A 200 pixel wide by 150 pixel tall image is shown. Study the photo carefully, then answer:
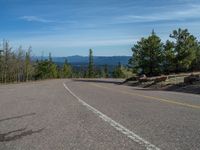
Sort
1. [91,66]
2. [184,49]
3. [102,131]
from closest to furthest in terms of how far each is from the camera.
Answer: [102,131] → [184,49] → [91,66]

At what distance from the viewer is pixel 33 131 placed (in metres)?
8.77

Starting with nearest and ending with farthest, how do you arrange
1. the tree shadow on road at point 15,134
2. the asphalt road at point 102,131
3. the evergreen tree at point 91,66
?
the asphalt road at point 102,131 → the tree shadow on road at point 15,134 → the evergreen tree at point 91,66

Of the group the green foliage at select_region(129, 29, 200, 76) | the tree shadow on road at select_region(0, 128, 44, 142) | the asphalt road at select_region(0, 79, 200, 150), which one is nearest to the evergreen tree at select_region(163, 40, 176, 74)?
the green foliage at select_region(129, 29, 200, 76)

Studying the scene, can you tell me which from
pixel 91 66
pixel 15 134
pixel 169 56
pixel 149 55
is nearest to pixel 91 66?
pixel 91 66

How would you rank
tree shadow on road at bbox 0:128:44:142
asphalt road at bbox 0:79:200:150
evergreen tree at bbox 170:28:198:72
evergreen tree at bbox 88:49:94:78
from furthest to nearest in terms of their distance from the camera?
evergreen tree at bbox 88:49:94:78, evergreen tree at bbox 170:28:198:72, tree shadow on road at bbox 0:128:44:142, asphalt road at bbox 0:79:200:150

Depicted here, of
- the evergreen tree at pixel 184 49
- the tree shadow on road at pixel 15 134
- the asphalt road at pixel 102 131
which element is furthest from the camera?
the evergreen tree at pixel 184 49

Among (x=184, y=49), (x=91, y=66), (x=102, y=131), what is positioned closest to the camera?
(x=102, y=131)

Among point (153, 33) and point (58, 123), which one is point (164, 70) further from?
point (58, 123)

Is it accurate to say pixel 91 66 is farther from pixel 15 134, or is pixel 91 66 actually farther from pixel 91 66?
pixel 15 134

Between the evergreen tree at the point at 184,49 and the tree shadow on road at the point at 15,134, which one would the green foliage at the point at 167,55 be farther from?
the tree shadow on road at the point at 15,134

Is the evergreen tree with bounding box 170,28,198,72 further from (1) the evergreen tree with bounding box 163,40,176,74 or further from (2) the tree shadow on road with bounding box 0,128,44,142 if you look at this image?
(2) the tree shadow on road with bounding box 0,128,44,142

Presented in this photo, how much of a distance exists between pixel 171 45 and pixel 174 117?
63.5m

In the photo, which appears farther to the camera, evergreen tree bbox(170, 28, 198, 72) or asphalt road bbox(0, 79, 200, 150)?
evergreen tree bbox(170, 28, 198, 72)

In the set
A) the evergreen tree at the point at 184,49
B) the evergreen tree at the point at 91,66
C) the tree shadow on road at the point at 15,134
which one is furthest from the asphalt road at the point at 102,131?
the evergreen tree at the point at 91,66
